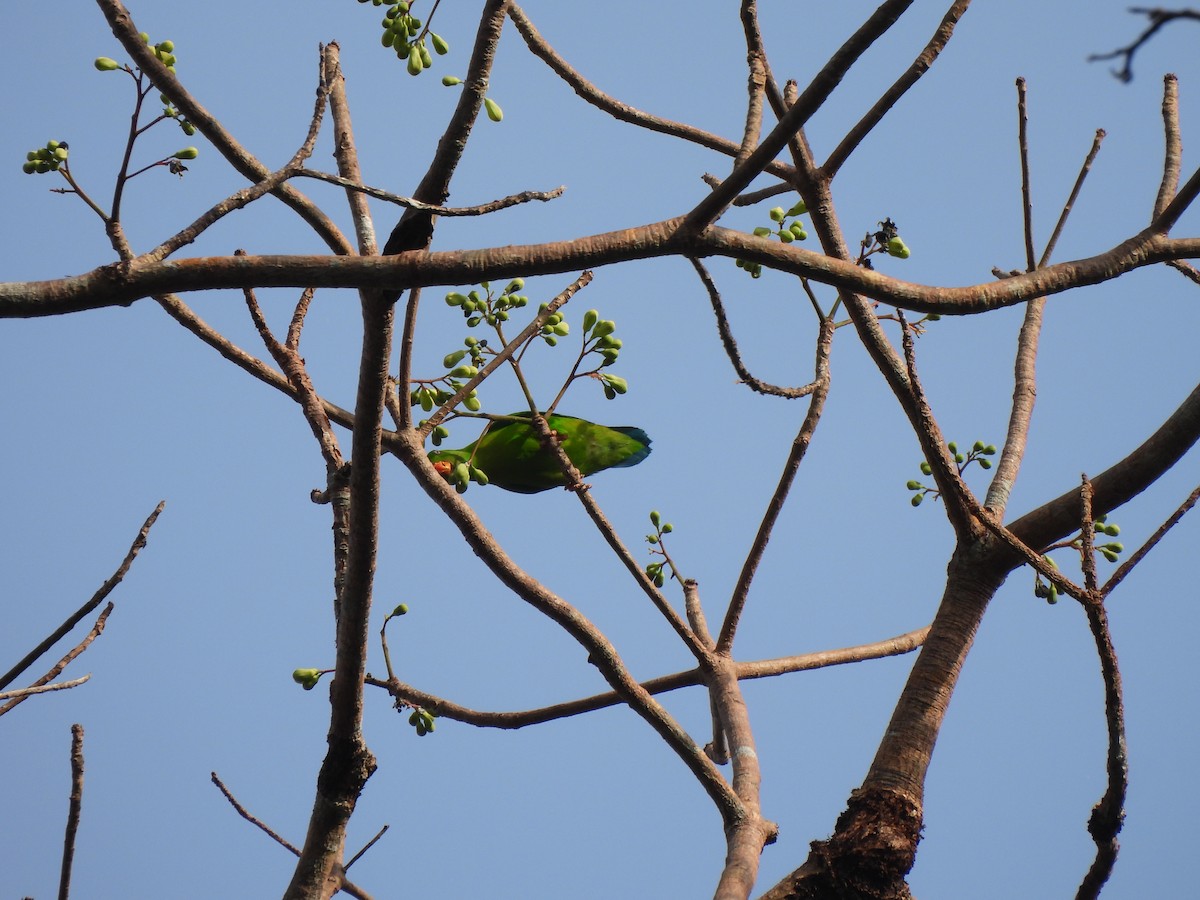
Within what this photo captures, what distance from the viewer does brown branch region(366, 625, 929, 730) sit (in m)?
3.83

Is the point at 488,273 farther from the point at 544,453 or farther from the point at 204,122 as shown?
the point at 544,453

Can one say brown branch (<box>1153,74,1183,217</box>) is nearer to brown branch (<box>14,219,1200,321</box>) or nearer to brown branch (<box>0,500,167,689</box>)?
brown branch (<box>14,219,1200,321</box>)

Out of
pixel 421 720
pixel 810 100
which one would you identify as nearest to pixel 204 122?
pixel 810 100

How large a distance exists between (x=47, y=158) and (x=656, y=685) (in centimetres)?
290

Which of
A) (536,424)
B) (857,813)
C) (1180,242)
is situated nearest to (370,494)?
(536,424)

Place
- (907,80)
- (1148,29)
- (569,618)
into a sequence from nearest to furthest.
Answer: (1148,29) < (907,80) < (569,618)

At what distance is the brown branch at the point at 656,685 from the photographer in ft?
12.6

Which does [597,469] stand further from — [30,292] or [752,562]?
[30,292]

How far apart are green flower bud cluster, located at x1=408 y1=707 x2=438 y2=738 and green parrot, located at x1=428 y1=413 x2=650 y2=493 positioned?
5.63 feet

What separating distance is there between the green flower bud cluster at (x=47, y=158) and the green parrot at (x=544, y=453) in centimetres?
278

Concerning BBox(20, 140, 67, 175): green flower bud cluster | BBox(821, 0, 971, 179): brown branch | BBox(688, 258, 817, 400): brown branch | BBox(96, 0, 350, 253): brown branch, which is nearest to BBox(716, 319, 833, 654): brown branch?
BBox(688, 258, 817, 400): brown branch

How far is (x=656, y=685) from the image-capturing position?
13.9 ft

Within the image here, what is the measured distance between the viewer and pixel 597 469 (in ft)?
19.9

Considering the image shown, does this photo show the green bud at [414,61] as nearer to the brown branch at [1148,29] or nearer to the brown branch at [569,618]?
the brown branch at [569,618]
